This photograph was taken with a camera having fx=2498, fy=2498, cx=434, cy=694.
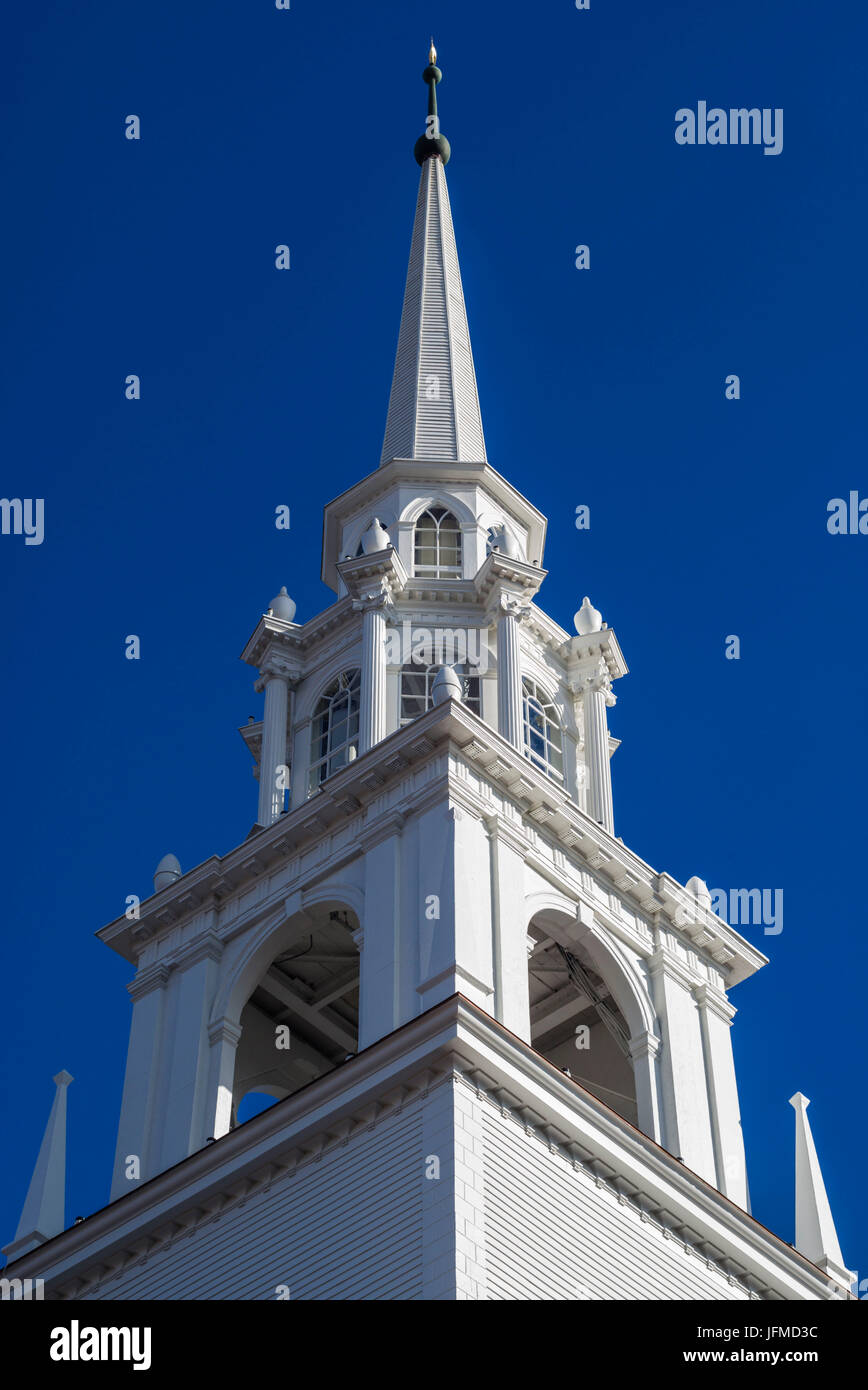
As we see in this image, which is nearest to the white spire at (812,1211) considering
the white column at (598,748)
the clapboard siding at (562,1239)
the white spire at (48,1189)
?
the clapboard siding at (562,1239)

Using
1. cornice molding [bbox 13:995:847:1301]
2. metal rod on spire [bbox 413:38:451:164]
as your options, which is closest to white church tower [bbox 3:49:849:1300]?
cornice molding [bbox 13:995:847:1301]

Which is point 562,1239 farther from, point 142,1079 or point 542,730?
point 542,730

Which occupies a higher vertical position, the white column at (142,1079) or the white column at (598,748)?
the white column at (598,748)

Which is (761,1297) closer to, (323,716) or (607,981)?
(607,981)

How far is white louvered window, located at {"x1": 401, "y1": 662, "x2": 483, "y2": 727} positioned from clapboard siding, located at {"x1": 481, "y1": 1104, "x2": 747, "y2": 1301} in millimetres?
13844

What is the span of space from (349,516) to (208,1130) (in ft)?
58.9

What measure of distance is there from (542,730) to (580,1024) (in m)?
6.35

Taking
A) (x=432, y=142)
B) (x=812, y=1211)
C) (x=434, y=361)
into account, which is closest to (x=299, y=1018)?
(x=812, y=1211)

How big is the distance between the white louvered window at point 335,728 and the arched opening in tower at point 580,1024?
5924 mm

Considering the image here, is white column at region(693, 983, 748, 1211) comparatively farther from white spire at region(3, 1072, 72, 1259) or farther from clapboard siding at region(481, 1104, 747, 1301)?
white spire at region(3, 1072, 72, 1259)

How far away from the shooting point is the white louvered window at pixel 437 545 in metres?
55.6

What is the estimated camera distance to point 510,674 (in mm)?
51812

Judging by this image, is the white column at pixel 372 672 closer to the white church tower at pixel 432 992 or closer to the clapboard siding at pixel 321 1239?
the white church tower at pixel 432 992

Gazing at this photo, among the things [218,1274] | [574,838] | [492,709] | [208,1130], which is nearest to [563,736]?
[492,709]
